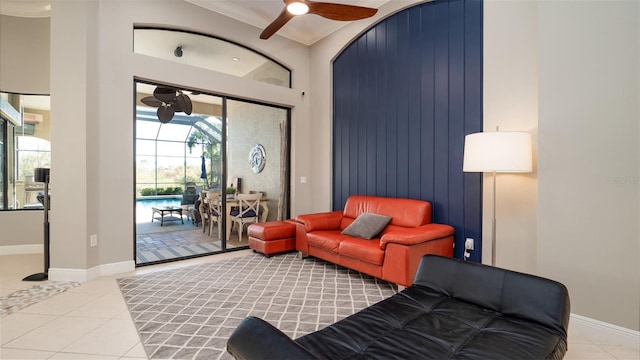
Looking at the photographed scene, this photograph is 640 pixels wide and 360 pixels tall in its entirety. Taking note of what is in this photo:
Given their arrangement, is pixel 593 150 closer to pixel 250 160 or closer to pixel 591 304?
pixel 591 304

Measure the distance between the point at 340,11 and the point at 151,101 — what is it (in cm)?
270

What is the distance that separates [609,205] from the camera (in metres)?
2.11

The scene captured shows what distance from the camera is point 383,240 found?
9.69 feet

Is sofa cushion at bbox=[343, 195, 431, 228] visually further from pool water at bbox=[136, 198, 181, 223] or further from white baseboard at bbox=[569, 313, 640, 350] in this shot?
pool water at bbox=[136, 198, 181, 223]

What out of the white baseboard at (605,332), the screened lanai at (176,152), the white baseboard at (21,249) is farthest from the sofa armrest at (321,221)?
the white baseboard at (21,249)

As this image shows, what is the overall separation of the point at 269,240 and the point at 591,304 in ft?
11.0

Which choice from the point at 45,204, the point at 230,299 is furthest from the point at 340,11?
the point at 45,204

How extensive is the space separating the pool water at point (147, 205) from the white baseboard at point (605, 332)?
4595mm

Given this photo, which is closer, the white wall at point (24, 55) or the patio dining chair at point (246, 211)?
the white wall at point (24, 55)

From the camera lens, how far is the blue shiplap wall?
3281mm

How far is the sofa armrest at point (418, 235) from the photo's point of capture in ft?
9.23

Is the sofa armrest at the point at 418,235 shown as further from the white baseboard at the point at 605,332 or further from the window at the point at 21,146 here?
the window at the point at 21,146

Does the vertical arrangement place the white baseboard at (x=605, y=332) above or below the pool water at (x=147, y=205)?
below

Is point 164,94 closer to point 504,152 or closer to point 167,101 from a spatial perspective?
point 167,101
